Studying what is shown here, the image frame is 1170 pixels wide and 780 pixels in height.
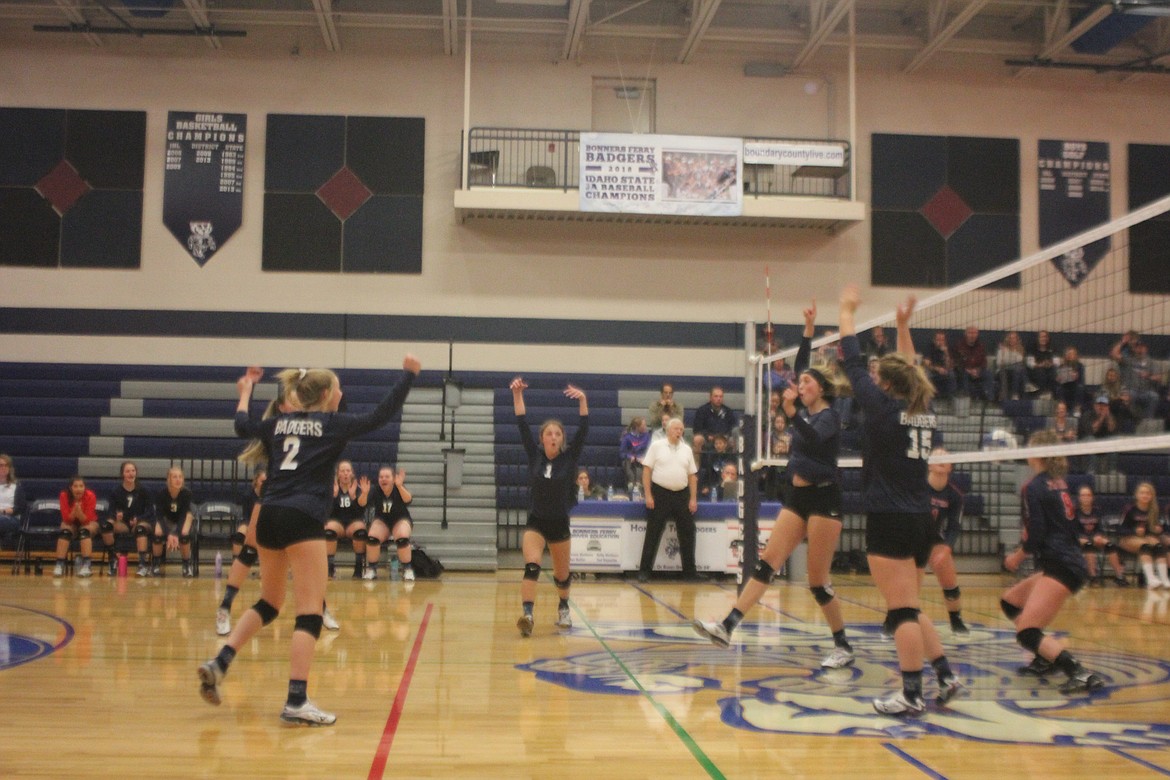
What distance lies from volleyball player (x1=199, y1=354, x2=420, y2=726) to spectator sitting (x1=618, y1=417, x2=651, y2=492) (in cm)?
941

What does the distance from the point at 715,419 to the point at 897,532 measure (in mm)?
10609

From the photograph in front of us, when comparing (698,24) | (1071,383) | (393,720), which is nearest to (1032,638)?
(393,720)

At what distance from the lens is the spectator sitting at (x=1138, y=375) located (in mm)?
13008

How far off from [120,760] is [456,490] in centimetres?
1134

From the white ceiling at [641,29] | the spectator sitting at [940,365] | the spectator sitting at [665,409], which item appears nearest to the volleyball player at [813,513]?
the spectator sitting at [665,409]

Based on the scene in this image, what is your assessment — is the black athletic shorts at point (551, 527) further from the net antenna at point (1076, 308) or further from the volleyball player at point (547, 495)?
the net antenna at point (1076, 308)

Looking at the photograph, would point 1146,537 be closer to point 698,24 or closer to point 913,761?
point 698,24

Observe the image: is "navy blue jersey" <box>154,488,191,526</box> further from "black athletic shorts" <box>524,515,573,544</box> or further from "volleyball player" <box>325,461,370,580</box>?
"black athletic shorts" <box>524,515,573,544</box>

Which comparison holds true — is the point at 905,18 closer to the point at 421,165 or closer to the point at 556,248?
the point at 556,248

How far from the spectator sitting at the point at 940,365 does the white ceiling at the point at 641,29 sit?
210 inches

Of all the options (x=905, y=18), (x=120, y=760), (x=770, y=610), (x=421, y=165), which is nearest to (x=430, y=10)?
(x=421, y=165)

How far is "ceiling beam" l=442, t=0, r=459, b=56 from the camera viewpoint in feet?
55.5

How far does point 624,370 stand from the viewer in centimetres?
1853

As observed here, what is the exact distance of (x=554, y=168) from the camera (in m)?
18.4
